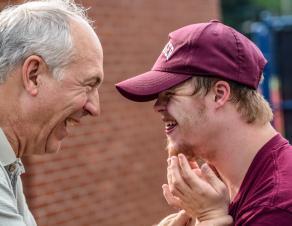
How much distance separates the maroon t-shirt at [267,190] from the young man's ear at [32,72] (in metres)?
0.83

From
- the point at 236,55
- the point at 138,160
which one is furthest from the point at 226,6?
the point at 236,55

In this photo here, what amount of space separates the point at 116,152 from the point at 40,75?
4512mm

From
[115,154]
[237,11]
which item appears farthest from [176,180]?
[237,11]

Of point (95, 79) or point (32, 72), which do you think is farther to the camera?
point (95, 79)

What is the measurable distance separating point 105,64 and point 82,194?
1282 millimetres

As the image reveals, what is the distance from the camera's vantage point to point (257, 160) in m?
2.57

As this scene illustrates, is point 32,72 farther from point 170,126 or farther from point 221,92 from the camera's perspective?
point 221,92

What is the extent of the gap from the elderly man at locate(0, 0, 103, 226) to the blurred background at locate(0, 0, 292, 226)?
2.66m

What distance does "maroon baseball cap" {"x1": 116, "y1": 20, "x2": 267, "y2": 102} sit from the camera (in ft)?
8.70

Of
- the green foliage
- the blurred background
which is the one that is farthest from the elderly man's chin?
the green foliage

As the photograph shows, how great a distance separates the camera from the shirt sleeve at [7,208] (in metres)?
2.26

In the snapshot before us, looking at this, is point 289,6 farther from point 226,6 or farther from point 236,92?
point 236,92

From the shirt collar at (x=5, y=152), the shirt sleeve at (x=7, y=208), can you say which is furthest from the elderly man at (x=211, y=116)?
the shirt sleeve at (x=7, y=208)

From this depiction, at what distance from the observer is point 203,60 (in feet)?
8.66
